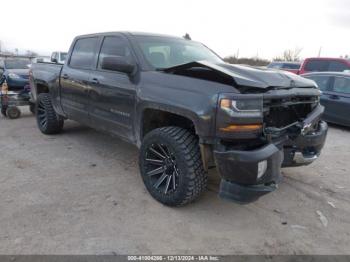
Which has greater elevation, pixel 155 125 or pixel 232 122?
Result: pixel 232 122

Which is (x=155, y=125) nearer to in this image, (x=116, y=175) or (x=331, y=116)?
(x=116, y=175)

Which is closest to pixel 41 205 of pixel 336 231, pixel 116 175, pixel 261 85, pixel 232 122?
pixel 116 175

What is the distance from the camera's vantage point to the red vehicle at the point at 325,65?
1154 cm

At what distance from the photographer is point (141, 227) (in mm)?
3287

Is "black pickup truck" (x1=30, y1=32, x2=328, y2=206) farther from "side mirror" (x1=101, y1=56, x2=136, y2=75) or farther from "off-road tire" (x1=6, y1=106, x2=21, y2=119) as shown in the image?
"off-road tire" (x1=6, y1=106, x2=21, y2=119)

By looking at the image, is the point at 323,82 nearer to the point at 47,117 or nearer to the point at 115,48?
the point at 115,48

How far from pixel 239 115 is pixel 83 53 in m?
3.20

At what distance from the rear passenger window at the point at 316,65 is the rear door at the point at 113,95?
9.30 metres

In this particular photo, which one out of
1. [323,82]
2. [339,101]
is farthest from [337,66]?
[339,101]

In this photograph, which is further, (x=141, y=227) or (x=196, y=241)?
(x=141, y=227)

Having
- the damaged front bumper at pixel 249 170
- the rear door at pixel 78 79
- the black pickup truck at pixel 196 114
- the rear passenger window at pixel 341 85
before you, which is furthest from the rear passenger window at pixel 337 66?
the damaged front bumper at pixel 249 170

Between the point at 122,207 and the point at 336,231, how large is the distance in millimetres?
2161

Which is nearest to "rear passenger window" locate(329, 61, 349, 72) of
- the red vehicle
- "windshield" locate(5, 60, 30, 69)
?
the red vehicle

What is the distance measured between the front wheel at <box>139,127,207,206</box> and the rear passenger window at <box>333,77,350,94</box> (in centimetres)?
632
